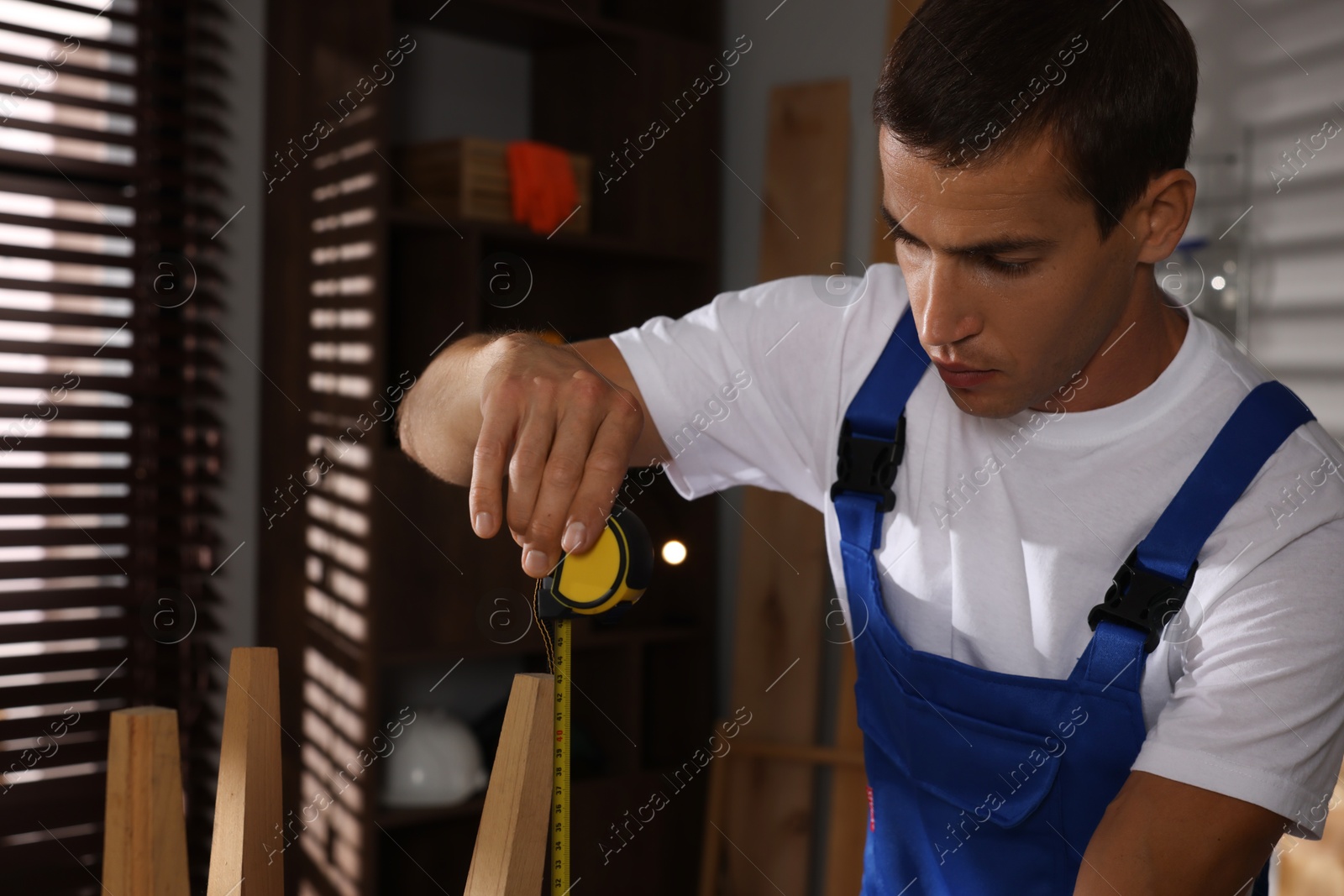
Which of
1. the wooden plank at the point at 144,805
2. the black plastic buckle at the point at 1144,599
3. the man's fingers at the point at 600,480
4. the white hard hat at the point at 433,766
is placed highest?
the man's fingers at the point at 600,480

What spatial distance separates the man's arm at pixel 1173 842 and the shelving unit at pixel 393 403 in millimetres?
1607

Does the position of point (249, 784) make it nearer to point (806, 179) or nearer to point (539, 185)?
point (539, 185)

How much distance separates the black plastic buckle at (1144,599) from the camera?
3.34 ft

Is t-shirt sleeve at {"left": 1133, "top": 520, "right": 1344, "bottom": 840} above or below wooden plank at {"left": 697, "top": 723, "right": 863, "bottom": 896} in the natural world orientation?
above

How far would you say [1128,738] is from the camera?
106cm

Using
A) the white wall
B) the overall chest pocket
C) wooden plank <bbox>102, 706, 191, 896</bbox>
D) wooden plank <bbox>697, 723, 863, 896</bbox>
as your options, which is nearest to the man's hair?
the overall chest pocket

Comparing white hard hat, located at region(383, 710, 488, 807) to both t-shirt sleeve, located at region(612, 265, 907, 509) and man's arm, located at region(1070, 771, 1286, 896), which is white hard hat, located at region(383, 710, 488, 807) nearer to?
t-shirt sleeve, located at region(612, 265, 907, 509)

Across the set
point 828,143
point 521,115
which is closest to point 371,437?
point 521,115

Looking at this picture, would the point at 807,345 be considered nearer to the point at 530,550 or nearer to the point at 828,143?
the point at 530,550

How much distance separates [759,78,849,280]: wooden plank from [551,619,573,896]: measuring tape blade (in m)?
2.17

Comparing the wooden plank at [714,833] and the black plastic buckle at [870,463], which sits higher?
the black plastic buckle at [870,463]

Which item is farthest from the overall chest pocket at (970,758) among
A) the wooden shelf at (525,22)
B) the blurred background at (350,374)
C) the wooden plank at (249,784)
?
the wooden shelf at (525,22)

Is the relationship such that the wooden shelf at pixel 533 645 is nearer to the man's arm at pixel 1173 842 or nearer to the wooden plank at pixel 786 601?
the wooden plank at pixel 786 601

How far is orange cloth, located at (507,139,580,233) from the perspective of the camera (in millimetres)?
2518
